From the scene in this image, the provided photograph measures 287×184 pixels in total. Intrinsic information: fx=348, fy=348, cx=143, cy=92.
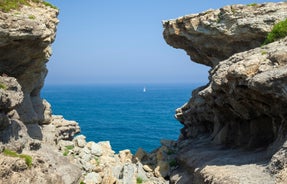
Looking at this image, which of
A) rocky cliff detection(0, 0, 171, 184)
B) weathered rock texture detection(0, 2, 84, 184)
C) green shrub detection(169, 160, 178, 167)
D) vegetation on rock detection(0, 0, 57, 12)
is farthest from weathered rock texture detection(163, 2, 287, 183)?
vegetation on rock detection(0, 0, 57, 12)

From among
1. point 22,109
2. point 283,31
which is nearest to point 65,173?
point 22,109

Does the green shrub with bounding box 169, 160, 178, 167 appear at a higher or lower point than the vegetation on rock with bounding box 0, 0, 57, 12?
lower

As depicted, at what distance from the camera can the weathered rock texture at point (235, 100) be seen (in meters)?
22.0

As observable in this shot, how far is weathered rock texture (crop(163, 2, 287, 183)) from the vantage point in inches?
868

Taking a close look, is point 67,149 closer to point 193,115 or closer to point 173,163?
point 173,163

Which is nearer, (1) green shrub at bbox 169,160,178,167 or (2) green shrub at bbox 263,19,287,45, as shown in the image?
(2) green shrub at bbox 263,19,287,45

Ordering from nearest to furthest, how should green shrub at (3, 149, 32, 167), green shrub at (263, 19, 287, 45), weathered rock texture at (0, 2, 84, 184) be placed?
green shrub at (3, 149, 32, 167), weathered rock texture at (0, 2, 84, 184), green shrub at (263, 19, 287, 45)

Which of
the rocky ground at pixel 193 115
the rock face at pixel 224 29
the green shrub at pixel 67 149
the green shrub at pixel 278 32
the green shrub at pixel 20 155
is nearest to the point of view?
the green shrub at pixel 20 155

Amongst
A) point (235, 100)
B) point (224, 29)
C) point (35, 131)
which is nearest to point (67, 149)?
point (35, 131)

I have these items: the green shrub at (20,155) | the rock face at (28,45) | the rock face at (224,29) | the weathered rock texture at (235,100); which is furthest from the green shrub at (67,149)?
the rock face at (224,29)

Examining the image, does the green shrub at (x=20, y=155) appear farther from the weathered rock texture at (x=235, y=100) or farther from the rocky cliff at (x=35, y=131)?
the weathered rock texture at (x=235, y=100)

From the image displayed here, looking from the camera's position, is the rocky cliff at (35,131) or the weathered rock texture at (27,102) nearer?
the weathered rock texture at (27,102)

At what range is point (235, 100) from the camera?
2780 centimetres

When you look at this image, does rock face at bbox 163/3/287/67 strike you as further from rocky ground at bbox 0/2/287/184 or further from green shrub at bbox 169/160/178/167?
green shrub at bbox 169/160/178/167
